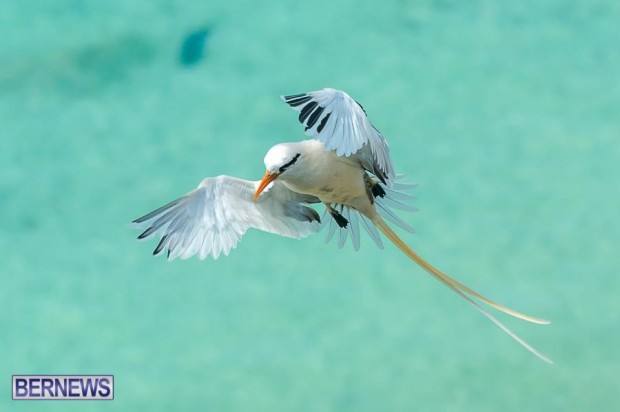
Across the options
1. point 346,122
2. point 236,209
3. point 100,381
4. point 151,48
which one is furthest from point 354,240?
point 151,48

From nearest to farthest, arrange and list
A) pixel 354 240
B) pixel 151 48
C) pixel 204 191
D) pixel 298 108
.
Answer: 1. pixel 298 108
2. pixel 204 191
3. pixel 354 240
4. pixel 151 48

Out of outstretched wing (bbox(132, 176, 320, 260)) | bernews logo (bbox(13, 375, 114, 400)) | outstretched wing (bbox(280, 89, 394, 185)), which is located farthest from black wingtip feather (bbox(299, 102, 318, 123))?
bernews logo (bbox(13, 375, 114, 400))

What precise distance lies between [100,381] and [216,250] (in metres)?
1.42

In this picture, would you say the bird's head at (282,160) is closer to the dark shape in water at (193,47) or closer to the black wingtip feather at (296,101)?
the black wingtip feather at (296,101)

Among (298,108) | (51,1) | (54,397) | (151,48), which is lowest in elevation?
(298,108)

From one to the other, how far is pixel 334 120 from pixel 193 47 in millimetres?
2648

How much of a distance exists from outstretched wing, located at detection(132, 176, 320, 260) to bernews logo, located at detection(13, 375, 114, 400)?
53.4 inches

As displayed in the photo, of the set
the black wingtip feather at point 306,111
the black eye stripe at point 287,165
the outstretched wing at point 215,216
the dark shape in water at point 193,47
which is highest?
the dark shape in water at point 193,47

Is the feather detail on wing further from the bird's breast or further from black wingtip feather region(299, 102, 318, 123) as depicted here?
black wingtip feather region(299, 102, 318, 123)

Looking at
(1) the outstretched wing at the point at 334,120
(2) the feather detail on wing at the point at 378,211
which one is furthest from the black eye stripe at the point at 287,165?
(2) the feather detail on wing at the point at 378,211

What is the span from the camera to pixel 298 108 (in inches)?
67.2

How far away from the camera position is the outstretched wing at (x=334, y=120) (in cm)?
171

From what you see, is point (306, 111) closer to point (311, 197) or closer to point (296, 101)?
point (296, 101)

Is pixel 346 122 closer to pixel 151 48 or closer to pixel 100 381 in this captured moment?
pixel 100 381
